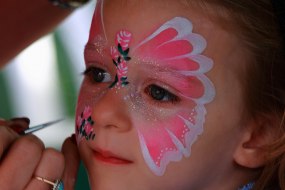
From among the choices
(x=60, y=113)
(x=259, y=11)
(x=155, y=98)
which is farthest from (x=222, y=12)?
(x=60, y=113)

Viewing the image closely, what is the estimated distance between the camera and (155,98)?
1188 mm

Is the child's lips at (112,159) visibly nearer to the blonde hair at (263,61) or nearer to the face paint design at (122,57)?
the face paint design at (122,57)

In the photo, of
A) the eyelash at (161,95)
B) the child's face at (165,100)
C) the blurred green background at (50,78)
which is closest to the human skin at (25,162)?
the child's face at (165,100)

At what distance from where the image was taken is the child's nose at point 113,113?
1.16m

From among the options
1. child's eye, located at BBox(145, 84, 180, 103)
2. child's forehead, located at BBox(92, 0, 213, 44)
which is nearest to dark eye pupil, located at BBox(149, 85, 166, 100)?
child's eye, located at BBox(145, 84, 180, 103)

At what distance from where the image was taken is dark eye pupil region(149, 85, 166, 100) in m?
1.18

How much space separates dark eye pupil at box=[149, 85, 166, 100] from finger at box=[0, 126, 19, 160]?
0.28 metres

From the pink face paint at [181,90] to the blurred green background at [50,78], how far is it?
1750 millimetres

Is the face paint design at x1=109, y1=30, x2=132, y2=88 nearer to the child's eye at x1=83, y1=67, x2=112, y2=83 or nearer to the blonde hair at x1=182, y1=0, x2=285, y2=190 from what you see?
the child's eye at x1=83, y1=67, x2=112, y2=83

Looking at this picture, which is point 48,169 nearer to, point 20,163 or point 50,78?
point 20,163

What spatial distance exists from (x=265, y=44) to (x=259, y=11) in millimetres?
69

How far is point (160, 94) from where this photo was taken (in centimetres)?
118

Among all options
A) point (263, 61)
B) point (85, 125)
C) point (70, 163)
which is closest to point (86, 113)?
point (85, 125)

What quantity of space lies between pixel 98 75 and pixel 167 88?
16cm
